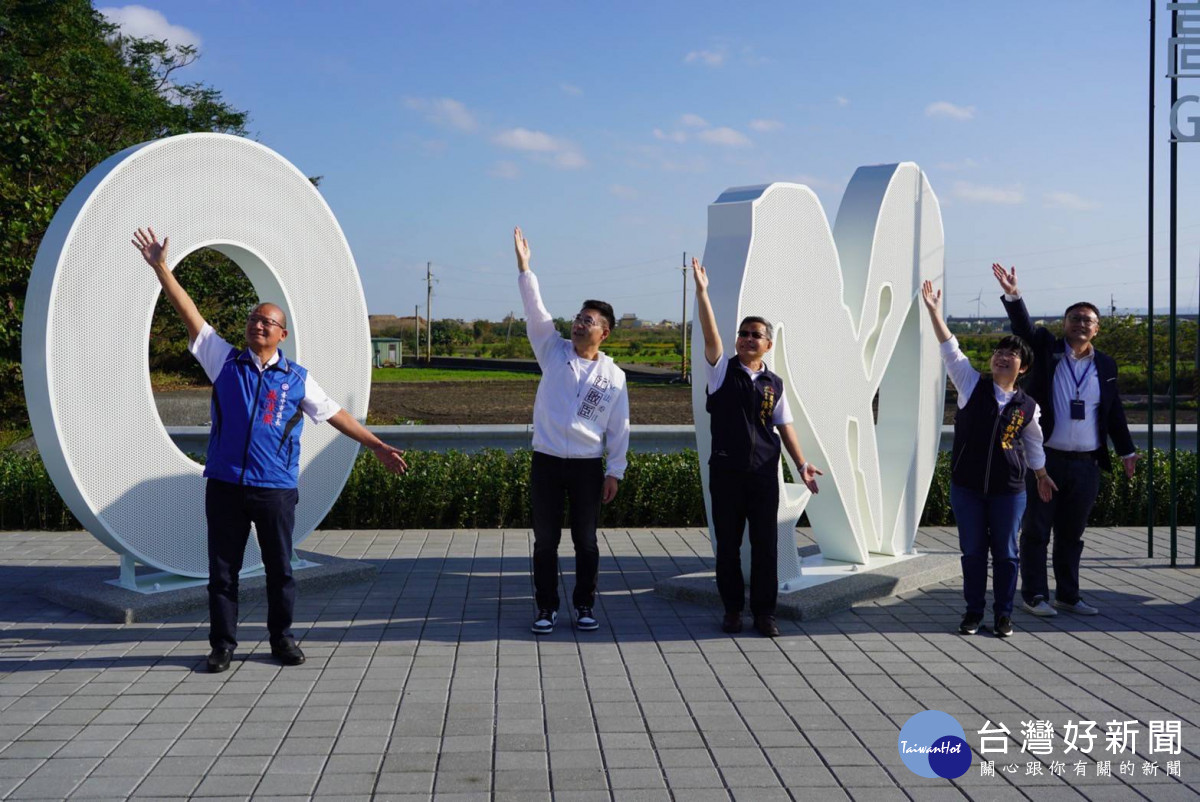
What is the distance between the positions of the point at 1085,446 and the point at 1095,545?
2.91 metres

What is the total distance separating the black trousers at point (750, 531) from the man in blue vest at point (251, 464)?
172 centimetres

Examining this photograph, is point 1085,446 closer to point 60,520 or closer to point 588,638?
point 588,638

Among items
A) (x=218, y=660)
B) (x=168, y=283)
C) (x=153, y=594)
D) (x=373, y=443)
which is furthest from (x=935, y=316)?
(x=153, y=594)

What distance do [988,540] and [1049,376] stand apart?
3.80ft

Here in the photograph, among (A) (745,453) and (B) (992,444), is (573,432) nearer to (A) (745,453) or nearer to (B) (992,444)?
(A) (745,453)

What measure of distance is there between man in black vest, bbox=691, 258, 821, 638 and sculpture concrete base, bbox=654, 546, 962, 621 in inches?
17.9

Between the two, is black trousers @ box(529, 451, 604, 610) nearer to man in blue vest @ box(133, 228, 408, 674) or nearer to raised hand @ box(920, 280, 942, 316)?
man in blue vest @ box(133, 228, 408, 674)

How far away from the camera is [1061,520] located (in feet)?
21.3

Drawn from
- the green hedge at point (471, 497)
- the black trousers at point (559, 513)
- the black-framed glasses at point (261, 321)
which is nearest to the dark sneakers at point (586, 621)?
the black trousers at point (559, 513)

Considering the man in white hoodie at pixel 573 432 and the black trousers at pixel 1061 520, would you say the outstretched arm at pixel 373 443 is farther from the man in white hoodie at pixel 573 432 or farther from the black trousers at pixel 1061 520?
the black trousers at pixel 1061 520

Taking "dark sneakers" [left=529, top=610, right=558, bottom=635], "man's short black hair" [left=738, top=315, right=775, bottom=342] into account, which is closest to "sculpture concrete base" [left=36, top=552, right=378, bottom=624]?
"dark sneakers" [left=529, top=610, right=558, bottom=635]

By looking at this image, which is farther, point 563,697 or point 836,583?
point 836,583

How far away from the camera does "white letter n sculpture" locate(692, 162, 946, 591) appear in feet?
20.1

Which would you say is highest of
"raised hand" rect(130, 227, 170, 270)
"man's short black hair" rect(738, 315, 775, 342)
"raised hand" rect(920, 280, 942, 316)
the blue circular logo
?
"raised hand" rect(130, 227, 170, 270)
